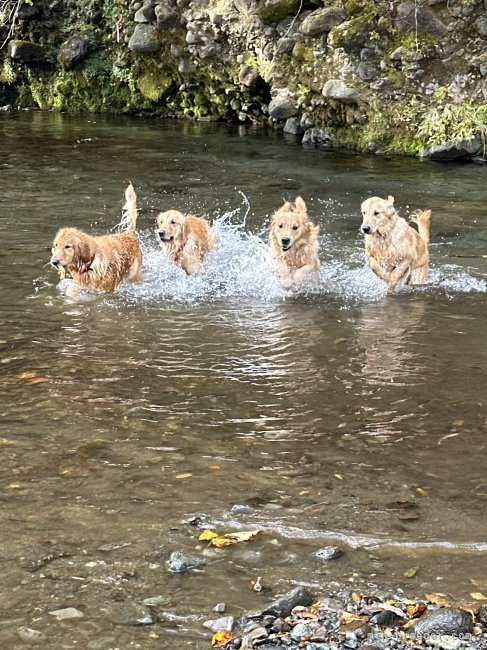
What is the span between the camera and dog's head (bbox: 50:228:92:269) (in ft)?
28.7

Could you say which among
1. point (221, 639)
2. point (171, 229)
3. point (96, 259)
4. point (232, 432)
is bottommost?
point (221, 639)

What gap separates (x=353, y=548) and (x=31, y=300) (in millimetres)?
5431

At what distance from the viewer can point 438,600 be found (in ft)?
12.6

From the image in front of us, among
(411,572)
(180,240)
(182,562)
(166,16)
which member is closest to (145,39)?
(166,16)

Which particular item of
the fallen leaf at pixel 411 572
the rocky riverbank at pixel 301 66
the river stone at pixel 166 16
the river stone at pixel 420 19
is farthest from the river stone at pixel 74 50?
the fallen leaf at pixel 411 572

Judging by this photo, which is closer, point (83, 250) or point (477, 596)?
point (477, 596)

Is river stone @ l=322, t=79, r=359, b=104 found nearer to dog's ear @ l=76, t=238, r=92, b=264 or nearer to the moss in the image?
the moss

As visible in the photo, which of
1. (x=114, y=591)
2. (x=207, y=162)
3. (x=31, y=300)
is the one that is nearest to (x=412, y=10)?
(x=207, y=162)

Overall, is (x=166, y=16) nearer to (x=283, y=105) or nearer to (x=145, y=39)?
(x=145, y=39)

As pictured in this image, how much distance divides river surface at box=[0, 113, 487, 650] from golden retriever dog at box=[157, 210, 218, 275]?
0.20m

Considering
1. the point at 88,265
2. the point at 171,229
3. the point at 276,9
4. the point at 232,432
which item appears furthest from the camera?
the point at 276,9

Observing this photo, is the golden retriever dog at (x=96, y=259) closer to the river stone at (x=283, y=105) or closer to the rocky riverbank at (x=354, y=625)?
the rocky riverbank at (x=354, y=625)

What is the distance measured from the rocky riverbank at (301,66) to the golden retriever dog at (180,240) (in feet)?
24.1

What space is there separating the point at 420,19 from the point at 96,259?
32.2 ft
